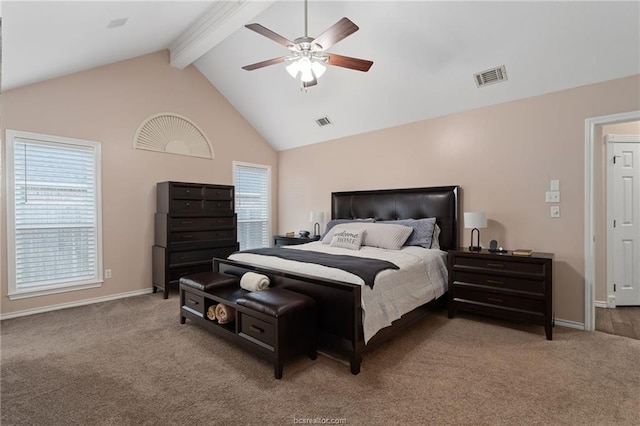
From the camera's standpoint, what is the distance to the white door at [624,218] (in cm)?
394

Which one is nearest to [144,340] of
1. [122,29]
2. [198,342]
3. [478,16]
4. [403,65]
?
[198,342]

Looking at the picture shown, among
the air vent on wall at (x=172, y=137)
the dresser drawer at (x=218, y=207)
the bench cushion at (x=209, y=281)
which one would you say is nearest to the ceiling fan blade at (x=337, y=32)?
the bench cushion at (x=209, y=281)

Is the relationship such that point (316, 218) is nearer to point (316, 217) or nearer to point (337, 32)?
point (316, 217)

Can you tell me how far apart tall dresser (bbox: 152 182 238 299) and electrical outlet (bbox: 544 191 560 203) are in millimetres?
4095

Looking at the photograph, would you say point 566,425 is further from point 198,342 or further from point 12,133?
point 12,133

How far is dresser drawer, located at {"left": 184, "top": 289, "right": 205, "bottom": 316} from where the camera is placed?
10.1ft

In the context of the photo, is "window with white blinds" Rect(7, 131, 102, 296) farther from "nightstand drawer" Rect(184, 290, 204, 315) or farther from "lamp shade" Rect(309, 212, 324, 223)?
"lamp shade" Rect(309, 212, 324, 223)

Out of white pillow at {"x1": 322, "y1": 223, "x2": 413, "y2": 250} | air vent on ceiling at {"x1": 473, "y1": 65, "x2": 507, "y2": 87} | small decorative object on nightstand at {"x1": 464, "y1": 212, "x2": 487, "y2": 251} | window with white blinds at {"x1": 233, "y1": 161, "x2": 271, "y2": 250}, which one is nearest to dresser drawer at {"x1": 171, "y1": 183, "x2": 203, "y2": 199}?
window with white blinds at {"x1": 233, "y1": 161, "x2": 271, "y2": 250}

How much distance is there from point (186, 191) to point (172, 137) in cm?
97

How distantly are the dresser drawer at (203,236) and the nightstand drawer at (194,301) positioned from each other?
1341mm

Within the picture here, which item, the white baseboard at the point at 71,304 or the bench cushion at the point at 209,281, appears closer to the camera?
the bench cushion at the point at 209,281

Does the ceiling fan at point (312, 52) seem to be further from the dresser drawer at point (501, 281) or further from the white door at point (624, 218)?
the white door at point (624, 218)

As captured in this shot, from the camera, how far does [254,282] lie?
298cm

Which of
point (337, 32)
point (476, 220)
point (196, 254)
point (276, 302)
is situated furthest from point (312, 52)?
point (196, 254)
